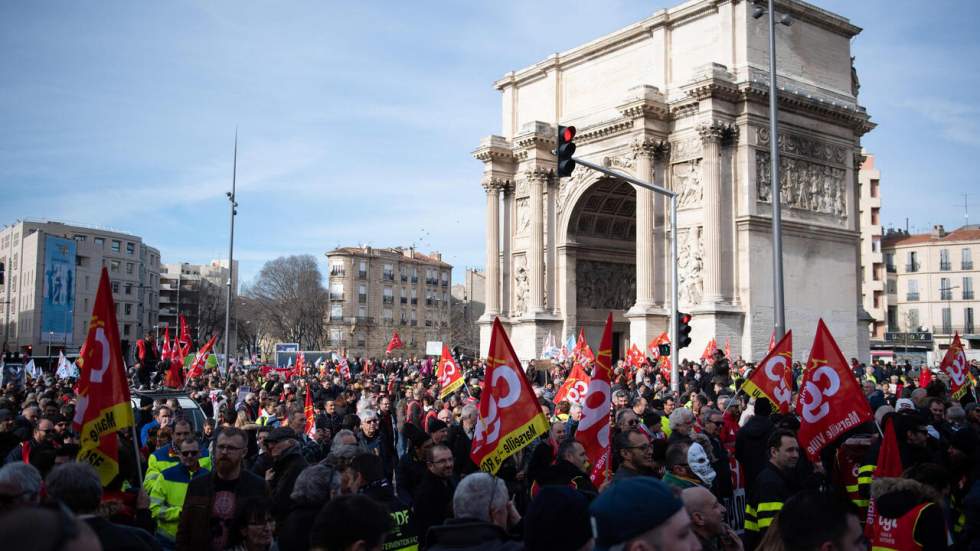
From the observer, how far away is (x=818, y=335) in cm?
891

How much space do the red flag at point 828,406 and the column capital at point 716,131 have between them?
79.3 ft

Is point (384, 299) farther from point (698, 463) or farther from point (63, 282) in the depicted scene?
point (698, 463)

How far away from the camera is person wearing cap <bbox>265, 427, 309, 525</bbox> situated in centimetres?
573

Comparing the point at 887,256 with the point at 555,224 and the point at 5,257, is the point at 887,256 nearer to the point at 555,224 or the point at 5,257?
the point at 555,224

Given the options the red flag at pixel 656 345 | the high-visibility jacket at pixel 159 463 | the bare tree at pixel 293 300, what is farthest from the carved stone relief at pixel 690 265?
the bare tree at pixel 293 300

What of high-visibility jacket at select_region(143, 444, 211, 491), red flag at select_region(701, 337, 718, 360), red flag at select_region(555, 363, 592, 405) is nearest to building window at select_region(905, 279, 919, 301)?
red flag at select_region(701, 337, 718, 360)

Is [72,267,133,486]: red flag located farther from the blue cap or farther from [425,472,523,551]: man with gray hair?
the blue cap

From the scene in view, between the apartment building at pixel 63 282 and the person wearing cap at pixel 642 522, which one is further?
the apartment building at pixel 63 282

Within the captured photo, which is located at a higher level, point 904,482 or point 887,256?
point 887,256

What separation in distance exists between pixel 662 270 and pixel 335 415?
76.9 feet

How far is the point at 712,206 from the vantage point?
3148cm

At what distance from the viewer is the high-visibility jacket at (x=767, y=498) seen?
18.3 feet

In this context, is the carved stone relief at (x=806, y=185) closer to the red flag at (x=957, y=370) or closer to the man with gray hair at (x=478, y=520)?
the red flag at (x=957, y=370)

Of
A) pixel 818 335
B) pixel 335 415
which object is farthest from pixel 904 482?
pixel 335 415
